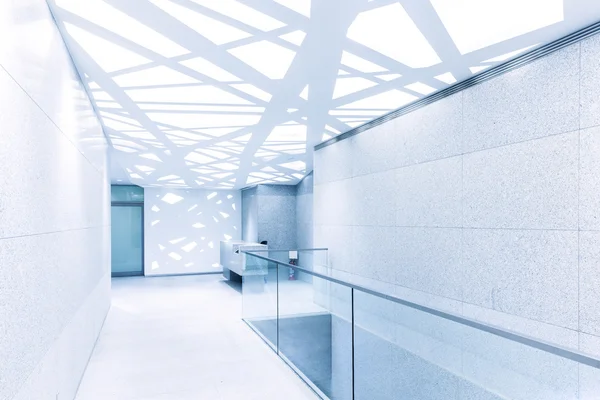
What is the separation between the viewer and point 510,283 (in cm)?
385

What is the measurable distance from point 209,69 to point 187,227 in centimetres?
1032

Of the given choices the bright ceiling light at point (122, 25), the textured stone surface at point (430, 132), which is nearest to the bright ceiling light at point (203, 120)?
the textured stone surface at point (430, 132)

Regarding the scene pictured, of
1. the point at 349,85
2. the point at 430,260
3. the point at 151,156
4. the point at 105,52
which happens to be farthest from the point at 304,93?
the point at 151,156

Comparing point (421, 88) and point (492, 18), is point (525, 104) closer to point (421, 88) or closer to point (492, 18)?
point (492, 18)

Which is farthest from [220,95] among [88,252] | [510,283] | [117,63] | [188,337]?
[510,283]

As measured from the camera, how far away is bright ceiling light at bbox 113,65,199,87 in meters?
4.34

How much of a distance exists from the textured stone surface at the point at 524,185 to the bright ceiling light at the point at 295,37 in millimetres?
2188

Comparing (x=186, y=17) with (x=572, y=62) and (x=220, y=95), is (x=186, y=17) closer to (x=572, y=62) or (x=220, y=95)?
(x=220, y=95)

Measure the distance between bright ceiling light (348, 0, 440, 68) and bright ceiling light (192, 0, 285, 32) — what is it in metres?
0.65

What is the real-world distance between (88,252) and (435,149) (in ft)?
14.0

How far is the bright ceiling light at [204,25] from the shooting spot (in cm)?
307

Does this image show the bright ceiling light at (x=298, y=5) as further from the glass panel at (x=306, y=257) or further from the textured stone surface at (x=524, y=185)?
the glass panel at (x=306, y=257)

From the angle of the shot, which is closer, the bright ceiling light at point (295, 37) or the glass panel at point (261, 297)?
the bright ceiling light at point (295, 37)

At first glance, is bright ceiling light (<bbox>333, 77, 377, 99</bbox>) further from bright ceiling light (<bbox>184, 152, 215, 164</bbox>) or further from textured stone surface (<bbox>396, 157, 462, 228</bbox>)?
bright ceiling light (<bbox>184, 152, 215, 164</bbox>)
